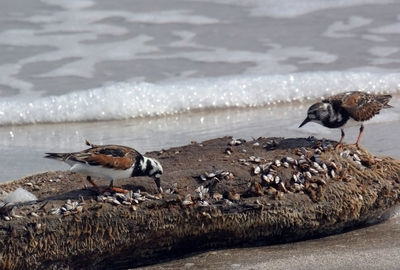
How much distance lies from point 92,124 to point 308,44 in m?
3.28

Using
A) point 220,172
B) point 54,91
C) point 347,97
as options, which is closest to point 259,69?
point 54,91

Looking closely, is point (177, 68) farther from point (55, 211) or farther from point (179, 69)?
point (55, 211)

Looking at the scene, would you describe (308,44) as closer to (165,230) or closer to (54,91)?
(54,91)

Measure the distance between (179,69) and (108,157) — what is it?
4.95 meters

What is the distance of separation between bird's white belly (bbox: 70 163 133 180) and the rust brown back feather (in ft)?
5.33

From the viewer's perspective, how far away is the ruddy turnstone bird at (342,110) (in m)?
5.43

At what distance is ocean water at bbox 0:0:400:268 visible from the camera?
7484mm

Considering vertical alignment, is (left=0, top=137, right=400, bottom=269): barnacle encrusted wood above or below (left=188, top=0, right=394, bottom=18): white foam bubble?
below

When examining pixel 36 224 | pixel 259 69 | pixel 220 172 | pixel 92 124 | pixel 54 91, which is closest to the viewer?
pixel 36 224

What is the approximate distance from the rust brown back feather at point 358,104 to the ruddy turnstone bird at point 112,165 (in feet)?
4.94

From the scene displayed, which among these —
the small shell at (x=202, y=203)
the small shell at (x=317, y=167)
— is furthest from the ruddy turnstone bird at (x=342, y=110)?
the small shell at (x=202, y=203)

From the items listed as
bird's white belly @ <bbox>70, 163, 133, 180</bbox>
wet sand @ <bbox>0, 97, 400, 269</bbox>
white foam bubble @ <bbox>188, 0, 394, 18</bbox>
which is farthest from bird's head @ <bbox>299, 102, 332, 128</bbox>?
white foam bubble @ <bbox>188, 0, 394, 18</bbox>

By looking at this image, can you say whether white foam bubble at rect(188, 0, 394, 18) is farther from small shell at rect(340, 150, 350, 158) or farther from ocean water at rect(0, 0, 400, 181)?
small shell at rect(340, 150, 350, 158)

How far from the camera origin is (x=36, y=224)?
421 cm
